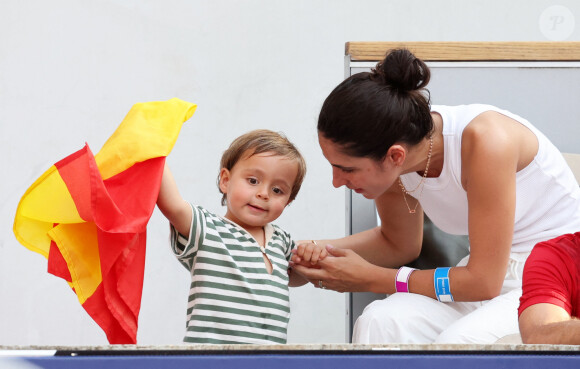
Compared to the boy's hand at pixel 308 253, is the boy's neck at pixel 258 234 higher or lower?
higher

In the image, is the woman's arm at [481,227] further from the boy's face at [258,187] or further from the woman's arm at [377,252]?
the boy's face at [258,187]

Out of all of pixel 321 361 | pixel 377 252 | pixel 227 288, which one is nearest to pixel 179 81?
pixel 377 252

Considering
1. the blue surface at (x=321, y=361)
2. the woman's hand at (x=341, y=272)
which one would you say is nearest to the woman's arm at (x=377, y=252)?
the woman's hand at (x=341, y=272)

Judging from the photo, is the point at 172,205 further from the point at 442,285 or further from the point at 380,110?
the point at 442,285

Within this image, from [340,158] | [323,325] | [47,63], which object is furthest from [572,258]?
[47,63]

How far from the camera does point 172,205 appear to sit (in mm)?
1251

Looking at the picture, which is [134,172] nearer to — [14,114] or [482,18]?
[14,114]

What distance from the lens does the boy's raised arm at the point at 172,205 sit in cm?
125

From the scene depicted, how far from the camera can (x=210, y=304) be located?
131 centimetres

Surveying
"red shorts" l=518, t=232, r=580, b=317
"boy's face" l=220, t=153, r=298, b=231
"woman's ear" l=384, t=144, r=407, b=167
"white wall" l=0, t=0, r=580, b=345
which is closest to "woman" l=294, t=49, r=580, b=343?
"woman's ear" l=384, t=144, r=407, b=167

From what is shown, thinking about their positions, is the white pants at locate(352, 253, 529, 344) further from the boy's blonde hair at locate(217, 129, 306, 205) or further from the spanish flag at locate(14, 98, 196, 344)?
the spanish flag at locate(14, 98, 196, 344)

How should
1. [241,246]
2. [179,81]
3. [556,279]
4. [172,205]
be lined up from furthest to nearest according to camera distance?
1. [179,81]
2. [241,246]
3. [172,205]
4. [556,279]

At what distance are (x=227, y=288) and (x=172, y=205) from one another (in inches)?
7.1

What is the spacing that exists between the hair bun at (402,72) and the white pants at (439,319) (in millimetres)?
393
